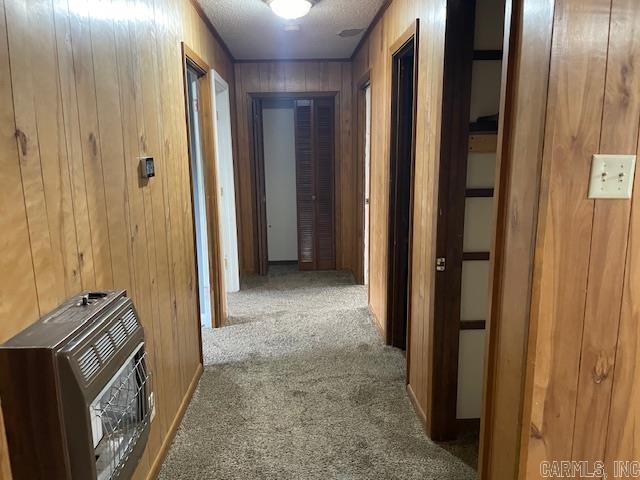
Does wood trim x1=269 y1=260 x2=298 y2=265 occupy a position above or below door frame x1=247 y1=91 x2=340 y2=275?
below

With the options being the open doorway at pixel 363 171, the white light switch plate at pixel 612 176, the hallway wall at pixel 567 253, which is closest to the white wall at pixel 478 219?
the hallway wall at pixel 567 253

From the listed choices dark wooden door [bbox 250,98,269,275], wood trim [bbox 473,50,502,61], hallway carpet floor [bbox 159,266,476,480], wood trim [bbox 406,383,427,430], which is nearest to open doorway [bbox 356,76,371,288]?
hallway carpet floor [bbox 159,266,476,480]

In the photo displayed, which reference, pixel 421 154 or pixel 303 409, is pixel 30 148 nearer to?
pixel 421 154

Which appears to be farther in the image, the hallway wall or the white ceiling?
the white ceiling

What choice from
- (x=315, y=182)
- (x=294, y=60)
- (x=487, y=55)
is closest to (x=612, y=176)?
(x=487, y=55)

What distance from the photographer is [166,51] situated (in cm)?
224

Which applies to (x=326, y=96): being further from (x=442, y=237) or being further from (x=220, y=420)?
(x=220, y=420)

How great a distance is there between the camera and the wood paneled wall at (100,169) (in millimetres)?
1037

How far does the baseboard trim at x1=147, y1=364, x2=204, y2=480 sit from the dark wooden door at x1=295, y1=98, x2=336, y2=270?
2.50m

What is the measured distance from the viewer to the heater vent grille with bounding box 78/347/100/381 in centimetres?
101

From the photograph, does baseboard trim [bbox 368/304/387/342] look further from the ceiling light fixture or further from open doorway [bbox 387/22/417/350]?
the ceiling light fixture

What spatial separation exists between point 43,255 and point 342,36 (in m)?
3.27

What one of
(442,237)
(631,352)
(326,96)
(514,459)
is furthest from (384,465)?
(326,96)

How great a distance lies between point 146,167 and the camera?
1.84m
